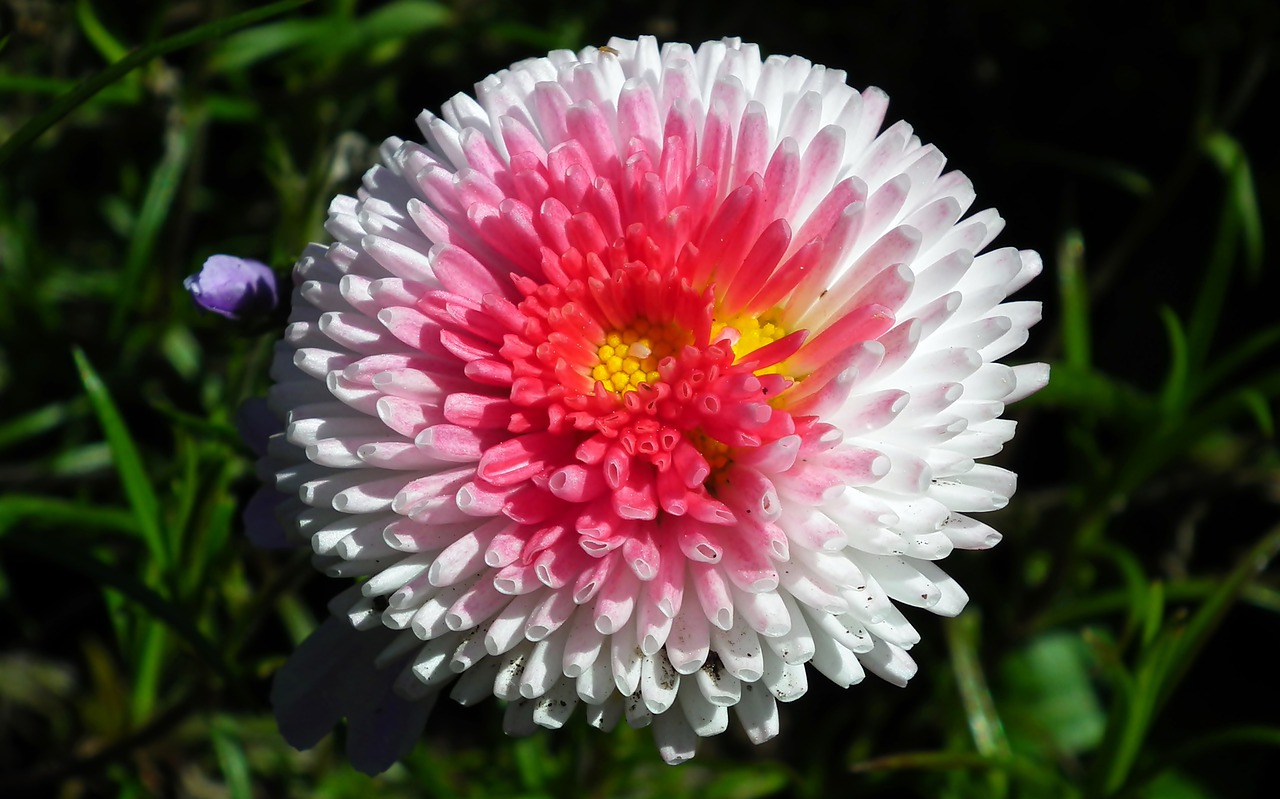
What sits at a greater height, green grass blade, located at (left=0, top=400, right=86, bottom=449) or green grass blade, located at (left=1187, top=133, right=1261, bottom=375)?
green grass blade, located at (left=1187, top=133, right=1261, bottom=375)

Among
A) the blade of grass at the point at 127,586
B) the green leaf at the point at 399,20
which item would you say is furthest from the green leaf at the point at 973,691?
the green leaf at the point at 399,20

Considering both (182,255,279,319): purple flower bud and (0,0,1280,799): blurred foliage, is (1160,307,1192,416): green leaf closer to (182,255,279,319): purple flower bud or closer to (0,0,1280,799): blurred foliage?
(0,0,1280,799): blurred foliage

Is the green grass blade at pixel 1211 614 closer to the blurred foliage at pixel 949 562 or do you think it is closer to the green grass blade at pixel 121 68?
the blurred foliage at pixel 949 562

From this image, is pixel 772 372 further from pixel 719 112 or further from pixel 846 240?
pixel 719 112

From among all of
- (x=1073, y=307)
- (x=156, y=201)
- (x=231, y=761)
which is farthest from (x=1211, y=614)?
(x=156, y=201)

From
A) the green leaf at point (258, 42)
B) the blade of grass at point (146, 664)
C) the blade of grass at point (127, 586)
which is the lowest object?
the blade of grass at point (146, 664)

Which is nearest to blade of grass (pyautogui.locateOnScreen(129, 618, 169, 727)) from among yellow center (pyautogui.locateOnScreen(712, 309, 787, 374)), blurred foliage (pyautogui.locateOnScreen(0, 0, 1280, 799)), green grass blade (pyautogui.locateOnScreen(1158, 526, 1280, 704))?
blurred foliage (pyautogui.locateOnScreen(0, 0, 1280, 799))

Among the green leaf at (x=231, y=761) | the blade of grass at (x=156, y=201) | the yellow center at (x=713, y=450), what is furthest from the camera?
the blade of grass at (x=156, y=201)
